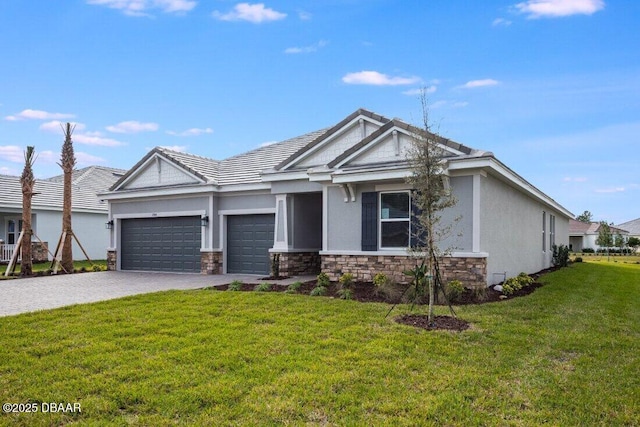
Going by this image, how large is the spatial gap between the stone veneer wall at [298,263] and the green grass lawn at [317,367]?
6.18 meters

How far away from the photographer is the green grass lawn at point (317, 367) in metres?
4.14

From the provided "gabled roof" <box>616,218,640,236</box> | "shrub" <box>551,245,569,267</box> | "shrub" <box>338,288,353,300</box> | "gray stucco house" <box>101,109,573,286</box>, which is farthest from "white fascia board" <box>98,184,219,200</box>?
"gabled roof" <box>616,218,640,236</box>

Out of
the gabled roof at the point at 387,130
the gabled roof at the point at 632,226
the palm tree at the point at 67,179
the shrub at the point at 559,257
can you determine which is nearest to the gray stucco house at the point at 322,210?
the gabled roof at the point at 387,130

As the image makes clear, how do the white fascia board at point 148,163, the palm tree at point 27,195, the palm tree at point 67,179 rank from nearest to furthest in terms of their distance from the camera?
the palm tree at point 27,195 → the white fascia board at point 148,163 → the palm tree at point 67,179

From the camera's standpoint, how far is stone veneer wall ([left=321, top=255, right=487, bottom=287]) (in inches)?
437

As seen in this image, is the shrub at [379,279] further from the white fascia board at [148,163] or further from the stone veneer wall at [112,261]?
the stone veneer wall at [112,261]

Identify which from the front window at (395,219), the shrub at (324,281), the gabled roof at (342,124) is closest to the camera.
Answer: the shrub at (324,281)

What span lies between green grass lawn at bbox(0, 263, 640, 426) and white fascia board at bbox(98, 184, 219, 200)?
26.5 ft

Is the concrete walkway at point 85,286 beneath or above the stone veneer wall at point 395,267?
beneath

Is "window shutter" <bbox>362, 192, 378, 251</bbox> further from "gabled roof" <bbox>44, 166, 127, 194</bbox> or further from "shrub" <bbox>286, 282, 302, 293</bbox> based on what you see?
"gabled roof" <bbox>44, 166, 127, 194</bbox>

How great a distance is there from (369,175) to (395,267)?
2.58 metres

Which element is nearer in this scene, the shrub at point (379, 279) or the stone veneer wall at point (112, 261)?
the shrub at point (379, 279)

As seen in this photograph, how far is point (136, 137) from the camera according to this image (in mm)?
19312

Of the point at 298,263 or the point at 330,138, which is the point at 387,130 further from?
the point at 298,263
